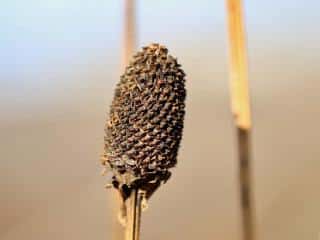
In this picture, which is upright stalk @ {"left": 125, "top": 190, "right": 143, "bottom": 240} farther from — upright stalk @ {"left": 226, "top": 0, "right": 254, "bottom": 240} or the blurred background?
the blurred background

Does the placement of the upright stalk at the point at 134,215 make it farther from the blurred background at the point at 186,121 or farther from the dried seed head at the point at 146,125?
the blurred background at the point at 186,121

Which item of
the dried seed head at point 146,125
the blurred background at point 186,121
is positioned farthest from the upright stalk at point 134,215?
the blurred background at point 186,121

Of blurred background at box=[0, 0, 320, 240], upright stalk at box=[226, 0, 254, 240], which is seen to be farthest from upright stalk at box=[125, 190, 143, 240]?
blurred background at box=[0, 0, 320, 240]

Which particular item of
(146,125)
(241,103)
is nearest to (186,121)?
(241,103)

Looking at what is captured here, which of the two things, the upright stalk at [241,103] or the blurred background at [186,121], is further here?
the blurred background at [186,121]

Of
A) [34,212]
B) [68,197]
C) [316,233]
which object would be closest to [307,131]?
[316,233]

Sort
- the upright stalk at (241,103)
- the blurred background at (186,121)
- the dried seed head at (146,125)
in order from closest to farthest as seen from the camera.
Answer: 1. the dried seed head at (146,125)
2. the upright stalk at (241,103)
3. the blurred background at (186,121)

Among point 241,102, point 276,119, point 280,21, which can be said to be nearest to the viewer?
point 241,102

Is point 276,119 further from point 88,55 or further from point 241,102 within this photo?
point 241,102
